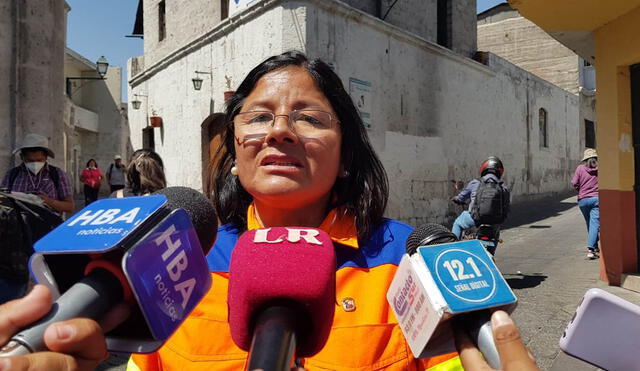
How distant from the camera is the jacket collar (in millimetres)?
1543

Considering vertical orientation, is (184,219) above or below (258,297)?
above

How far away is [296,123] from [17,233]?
7.66 feet

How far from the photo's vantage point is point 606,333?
86 centimetres

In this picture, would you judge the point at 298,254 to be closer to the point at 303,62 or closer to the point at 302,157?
the point at 302,157

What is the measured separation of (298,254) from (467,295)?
334 millimetres

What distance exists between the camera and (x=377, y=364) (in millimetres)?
1295

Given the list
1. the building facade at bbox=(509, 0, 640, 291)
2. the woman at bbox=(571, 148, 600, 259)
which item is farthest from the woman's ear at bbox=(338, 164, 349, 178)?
the woman at bbox=(571, 148, 600, 259)

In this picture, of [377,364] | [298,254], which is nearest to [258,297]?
[298,254]

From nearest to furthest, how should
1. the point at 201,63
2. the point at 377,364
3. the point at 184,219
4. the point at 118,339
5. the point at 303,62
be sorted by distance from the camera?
1. the point at 118,339
2. the point at 184,219
3. the point at 377,364
4. the point at 303,62
5. the point at 201,63

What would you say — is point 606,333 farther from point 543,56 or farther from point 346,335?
point 543,56

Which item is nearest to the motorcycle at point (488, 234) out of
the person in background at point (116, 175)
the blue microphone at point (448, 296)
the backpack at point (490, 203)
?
the backpack at point (490, 203)

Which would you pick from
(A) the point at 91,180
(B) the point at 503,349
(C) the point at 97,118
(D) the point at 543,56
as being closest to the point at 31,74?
(B) the point at 503,349

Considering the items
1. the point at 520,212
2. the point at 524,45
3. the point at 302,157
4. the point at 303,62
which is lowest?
the point at 520,212

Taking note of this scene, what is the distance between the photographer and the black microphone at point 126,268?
2.49 feet
